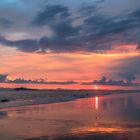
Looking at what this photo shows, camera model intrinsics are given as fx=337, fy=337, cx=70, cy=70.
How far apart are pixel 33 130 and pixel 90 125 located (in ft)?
14.9

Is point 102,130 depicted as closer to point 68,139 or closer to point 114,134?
point 114,134

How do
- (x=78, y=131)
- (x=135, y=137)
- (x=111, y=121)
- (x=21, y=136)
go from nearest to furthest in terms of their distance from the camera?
(x=135, y=137), (x=21, y=136), (x=78, y=131), (x=111, y=121)

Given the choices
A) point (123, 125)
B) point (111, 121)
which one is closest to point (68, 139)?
point (123, 125)

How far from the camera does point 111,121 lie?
27.8 meters

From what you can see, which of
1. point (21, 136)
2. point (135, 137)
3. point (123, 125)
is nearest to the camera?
point (135, 137)

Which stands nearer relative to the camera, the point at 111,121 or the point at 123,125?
the point at 123,125

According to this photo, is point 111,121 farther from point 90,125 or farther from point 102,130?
point 102,130

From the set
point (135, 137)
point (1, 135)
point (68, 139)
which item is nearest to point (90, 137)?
point (68, 139)

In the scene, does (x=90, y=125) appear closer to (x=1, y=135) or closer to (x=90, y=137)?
(x=90, y=137)

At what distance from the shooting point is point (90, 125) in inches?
1016

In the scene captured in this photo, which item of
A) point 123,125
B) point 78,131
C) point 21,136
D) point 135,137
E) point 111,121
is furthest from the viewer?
point 111,121

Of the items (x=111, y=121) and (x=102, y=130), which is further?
(x=111, y=121)

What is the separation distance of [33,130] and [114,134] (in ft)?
20.1

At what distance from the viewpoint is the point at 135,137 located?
20047mm
